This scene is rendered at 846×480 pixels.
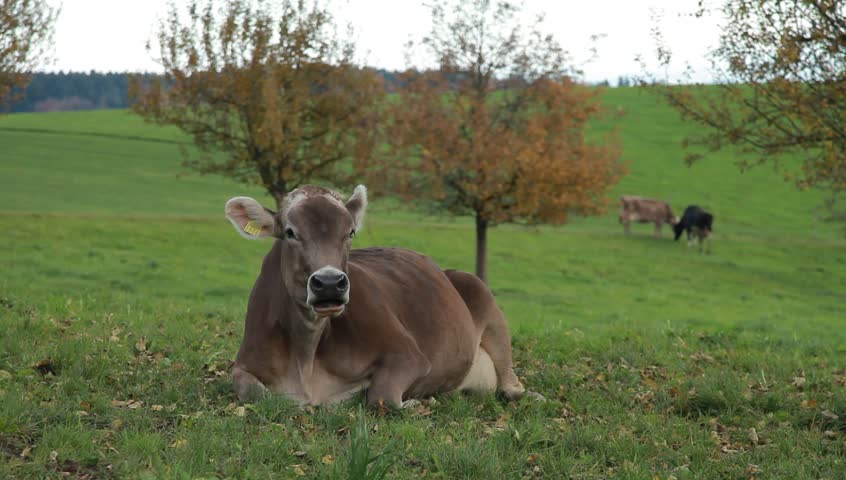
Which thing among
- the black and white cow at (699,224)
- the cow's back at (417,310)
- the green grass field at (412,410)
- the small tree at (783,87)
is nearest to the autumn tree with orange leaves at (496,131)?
the green grass field at (412,410)

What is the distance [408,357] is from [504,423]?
1.00m

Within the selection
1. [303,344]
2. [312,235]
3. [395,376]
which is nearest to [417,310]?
[395,376]

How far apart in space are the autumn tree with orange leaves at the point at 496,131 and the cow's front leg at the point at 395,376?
15848mm

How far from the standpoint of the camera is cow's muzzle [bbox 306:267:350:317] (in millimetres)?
6785

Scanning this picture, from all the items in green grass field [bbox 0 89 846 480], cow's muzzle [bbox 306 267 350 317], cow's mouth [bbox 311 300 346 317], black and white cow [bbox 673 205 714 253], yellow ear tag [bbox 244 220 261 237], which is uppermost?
yellow ear tag [bbox 244 220 261 237]

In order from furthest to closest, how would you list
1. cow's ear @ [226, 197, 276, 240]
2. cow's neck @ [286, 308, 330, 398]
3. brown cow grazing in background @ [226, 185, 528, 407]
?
cow's ear @ [226, 197, 276, 240] < cow's neck @ [286, 308, 330, 398] < brown cow grazing in background @ [226, 185, 528, 407]

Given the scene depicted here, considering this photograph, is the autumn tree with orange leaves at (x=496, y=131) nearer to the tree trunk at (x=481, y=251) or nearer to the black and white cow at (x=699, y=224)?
the tree trunk at (x=481, y=251)

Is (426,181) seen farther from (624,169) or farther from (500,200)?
(624,169)

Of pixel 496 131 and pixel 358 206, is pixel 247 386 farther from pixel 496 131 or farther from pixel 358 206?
pixel 496 131

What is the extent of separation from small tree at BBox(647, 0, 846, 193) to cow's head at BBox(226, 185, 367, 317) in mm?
5054

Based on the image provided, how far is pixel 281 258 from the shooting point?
304 inches

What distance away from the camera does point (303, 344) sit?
7.49 m

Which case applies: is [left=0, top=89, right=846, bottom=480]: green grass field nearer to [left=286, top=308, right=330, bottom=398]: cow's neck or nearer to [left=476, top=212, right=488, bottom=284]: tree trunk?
[left=286, top=308, right=330, bottom=398]: cow's neck

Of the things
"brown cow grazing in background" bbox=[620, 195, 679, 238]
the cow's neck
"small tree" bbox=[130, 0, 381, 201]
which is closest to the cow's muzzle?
the cow's neck
